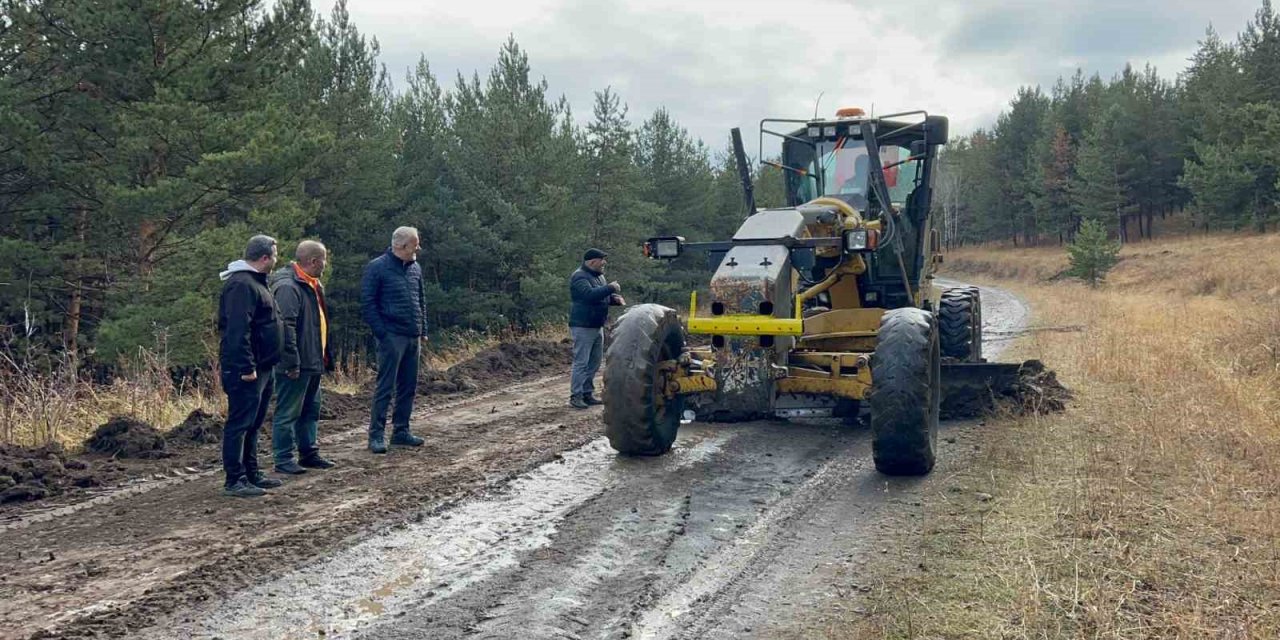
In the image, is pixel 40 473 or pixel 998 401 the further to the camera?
pixel 998 401

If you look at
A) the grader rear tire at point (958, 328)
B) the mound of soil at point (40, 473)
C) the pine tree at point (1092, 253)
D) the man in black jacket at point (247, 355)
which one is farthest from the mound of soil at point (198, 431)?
the pine tree at point (1092, 253)

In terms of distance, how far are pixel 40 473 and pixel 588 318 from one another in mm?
5248

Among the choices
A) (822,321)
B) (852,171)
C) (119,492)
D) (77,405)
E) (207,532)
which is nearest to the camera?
(207,532)

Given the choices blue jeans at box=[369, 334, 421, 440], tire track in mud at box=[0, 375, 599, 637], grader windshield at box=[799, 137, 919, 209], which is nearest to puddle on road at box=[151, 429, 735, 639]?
tire track in mud at box=[0, 375, 599, 637]

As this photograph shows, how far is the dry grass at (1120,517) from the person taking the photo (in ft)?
13.3

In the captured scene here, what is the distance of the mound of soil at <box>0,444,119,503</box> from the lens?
6.19 meters

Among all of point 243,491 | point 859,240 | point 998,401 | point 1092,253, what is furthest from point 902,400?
point 1092,253

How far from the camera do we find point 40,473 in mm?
6535

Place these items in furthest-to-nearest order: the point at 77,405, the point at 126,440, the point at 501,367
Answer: the point at 501,367, the point at 77,405, the point at 126,440

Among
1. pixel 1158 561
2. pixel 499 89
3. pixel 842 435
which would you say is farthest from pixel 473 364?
pixel 499 89

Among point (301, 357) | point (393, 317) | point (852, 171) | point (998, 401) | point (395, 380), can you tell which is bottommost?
point (998, 401)

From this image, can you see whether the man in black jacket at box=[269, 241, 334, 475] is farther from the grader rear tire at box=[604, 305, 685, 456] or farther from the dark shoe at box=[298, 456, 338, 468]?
the grader rear tire at box=[604, 305, 685, 456]

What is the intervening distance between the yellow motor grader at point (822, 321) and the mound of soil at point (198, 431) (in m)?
3.40

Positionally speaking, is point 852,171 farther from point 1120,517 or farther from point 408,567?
point 408,567
